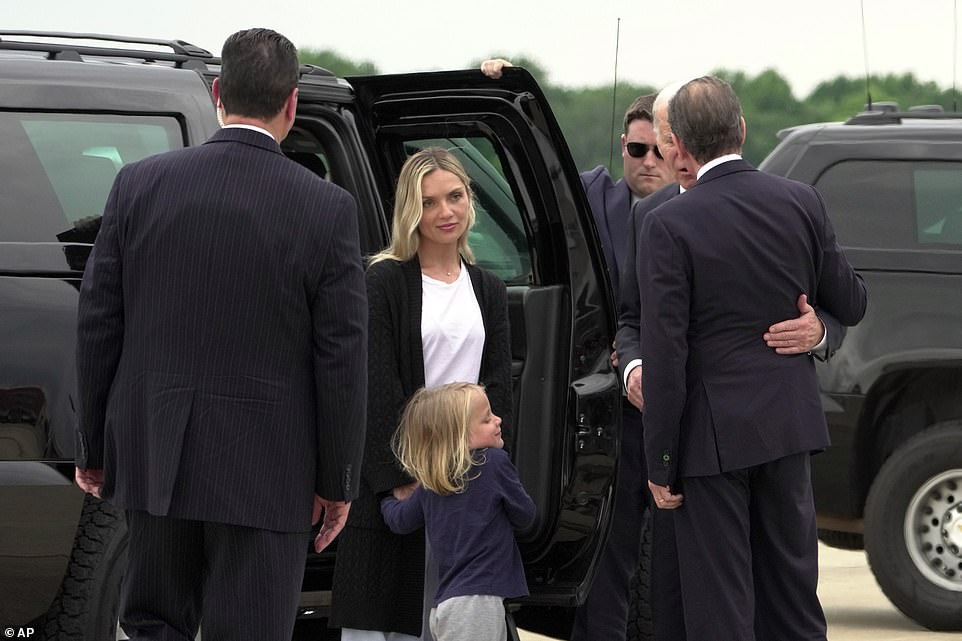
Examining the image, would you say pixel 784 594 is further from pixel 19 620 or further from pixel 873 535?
pixel 873 535

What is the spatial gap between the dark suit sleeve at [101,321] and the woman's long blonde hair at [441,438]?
1.09 metres

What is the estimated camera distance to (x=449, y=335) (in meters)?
4.95

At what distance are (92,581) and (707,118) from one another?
207 centimetres

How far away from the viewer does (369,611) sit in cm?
480

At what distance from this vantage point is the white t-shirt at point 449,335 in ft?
16.2

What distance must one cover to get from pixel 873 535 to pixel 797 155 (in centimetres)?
169

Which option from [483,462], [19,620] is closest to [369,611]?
[483,462]

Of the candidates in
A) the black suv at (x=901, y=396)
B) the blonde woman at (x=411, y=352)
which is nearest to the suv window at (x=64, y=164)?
the blonde woman at (x=411, y=352)

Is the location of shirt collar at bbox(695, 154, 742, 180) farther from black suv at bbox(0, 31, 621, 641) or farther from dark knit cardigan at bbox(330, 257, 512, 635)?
dark knit cardigan at bbox(330, 257, 512, 635)

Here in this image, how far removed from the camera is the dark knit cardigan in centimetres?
482

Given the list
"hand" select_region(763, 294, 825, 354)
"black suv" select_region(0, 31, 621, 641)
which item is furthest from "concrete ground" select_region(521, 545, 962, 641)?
"hand" select_region(763, 294, 825, 354)

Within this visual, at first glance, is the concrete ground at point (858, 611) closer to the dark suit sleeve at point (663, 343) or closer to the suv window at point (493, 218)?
the suv window at point (493, 218)

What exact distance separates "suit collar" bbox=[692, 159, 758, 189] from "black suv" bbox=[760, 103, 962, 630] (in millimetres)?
2988

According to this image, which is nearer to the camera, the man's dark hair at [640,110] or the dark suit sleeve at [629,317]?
the dark suit sleeve at [629,317]
